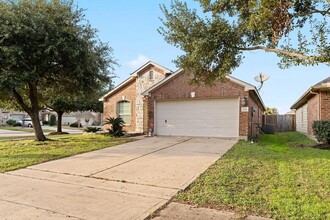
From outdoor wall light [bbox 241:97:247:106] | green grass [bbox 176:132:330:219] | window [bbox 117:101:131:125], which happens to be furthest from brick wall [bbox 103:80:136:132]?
green grass [bbox 176:132:330:219]

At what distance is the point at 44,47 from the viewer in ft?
37.1

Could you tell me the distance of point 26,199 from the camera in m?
4.55

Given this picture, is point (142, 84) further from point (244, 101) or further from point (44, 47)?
point (44, 47)

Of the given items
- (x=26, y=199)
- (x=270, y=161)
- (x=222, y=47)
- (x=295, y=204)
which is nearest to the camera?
(x=295, y=204)

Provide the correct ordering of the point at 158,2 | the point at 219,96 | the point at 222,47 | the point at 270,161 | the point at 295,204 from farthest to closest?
the point at 219,96 < the point at 158,2 < the point at 270,161 < the point at 222,47 < the point at 295,204

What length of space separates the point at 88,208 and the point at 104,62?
431 inches

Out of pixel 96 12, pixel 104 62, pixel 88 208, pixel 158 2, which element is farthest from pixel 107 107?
pixel 88 208

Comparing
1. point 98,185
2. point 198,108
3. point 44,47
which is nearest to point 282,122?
point 198,108

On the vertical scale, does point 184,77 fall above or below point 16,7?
below

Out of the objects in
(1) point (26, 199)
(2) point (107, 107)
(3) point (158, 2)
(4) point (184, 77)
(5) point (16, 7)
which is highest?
(5) point (16, 7)

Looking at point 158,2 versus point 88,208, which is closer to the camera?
point 88,208

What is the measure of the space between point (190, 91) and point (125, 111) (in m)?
6.46

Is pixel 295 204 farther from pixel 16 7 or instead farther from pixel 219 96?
pixel 16 7

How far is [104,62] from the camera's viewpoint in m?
14.0
